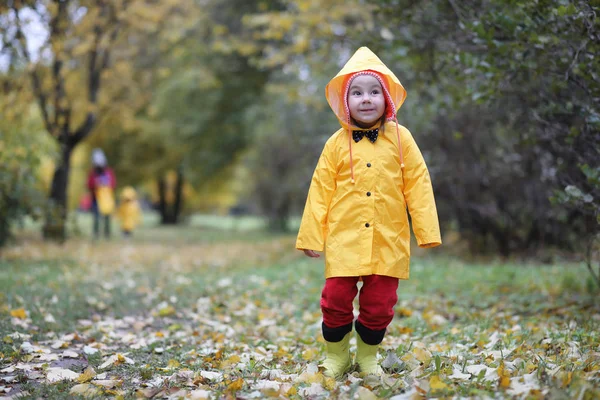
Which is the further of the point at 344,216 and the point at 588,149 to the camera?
the point at 588,149

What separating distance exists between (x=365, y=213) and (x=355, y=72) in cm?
86

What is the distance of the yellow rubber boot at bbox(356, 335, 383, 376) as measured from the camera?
11.5 feet

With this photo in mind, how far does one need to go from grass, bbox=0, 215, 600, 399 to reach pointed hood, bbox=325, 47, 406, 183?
1265 mm

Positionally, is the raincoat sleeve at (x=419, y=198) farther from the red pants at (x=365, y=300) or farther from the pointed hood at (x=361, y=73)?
the red pants at (x=365, y=300)

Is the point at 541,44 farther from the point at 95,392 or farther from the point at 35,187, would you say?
the point at 35,187

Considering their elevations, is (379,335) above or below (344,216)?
below

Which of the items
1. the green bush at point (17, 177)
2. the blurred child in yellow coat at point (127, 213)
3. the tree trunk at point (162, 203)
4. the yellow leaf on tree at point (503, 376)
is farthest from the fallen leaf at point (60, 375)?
the tree trunk at point (162, 203)

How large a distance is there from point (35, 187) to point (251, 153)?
9.42m

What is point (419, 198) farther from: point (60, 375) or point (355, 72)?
point (60, 375)

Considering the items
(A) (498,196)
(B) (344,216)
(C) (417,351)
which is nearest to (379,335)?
(C) (417,351)

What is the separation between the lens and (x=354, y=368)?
3.60m

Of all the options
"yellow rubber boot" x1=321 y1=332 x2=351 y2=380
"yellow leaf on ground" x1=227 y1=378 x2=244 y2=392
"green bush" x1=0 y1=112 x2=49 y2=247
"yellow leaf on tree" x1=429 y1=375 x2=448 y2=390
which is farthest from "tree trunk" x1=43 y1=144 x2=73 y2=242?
"yellow leaf on tree" x1=429 y1=375 x2=448 y2=390

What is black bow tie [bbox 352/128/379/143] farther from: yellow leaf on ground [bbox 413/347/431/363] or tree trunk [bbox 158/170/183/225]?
tree trunk [bbox 158/170/183/225]

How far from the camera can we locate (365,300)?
11.2ft
